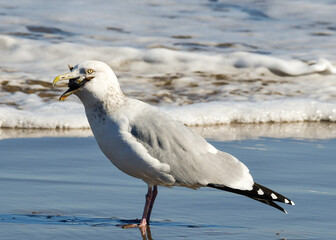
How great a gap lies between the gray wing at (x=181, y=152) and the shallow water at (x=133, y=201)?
0.79ft

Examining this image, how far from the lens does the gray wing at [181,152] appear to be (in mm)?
3898

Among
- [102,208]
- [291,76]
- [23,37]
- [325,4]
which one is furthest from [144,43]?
[102,208]

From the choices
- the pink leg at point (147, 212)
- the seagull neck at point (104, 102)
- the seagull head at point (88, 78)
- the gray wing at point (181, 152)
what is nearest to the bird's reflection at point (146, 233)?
the pink leg at point (147, 212)

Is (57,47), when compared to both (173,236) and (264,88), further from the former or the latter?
(173,236)

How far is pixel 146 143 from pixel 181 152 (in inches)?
8.2

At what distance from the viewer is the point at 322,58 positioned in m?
10.1

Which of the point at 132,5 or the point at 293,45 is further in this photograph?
the point at 132,5

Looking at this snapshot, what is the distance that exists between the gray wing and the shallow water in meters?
0.24

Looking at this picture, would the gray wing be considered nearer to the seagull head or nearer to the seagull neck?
the seagull neck

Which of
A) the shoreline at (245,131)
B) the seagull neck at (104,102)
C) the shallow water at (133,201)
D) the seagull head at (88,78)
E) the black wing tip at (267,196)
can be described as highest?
the seagull head at (88,78)

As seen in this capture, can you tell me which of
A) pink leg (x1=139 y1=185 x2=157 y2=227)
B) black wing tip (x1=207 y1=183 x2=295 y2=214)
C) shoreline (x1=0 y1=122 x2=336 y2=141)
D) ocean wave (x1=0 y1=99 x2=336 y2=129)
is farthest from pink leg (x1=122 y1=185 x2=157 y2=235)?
ocean wave (x1=0 y1=99 x2=336 y2=129)

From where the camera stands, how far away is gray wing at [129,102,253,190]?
12.8ft

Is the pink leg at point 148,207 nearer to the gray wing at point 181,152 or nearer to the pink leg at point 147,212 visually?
the pink leg at point 147,212

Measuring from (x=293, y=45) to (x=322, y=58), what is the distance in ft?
5.27
